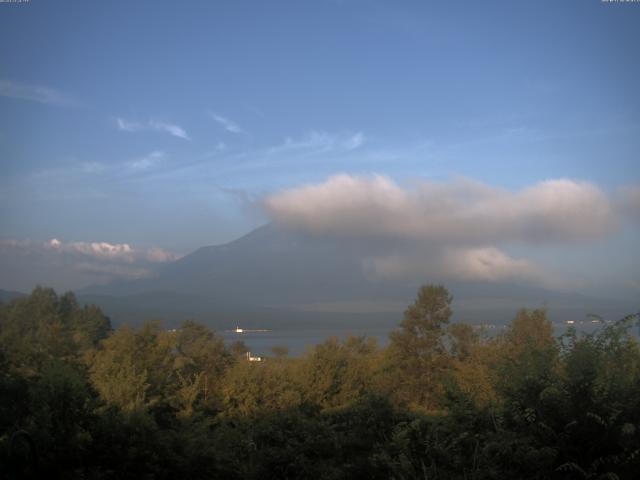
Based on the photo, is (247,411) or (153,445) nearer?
(153,445)

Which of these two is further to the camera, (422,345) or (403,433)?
(422,345)

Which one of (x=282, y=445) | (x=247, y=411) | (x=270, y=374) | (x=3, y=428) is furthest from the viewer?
(x=270, y=374)

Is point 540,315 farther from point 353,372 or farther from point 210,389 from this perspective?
point 210,389

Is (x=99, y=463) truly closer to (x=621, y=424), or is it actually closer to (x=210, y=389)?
(x=621, y=424)

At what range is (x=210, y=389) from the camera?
25531mm

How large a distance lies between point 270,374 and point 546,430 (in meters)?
19.5

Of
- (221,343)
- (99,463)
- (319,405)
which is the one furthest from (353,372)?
(99,463)

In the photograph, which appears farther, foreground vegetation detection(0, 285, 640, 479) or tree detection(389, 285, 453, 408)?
tree detection(389, 285, 453, 408)

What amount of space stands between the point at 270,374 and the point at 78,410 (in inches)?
684

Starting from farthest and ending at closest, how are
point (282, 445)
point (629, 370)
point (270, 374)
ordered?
point (270, 374) < point (282, 445) < point (629, 370)

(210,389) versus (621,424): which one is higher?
(621,424)

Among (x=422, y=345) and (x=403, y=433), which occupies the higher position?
(x=403, y=433)

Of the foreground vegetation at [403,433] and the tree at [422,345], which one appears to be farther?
the tree at [422,345]

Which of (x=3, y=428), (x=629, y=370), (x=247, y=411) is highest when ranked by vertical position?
(x=629, y=370)
